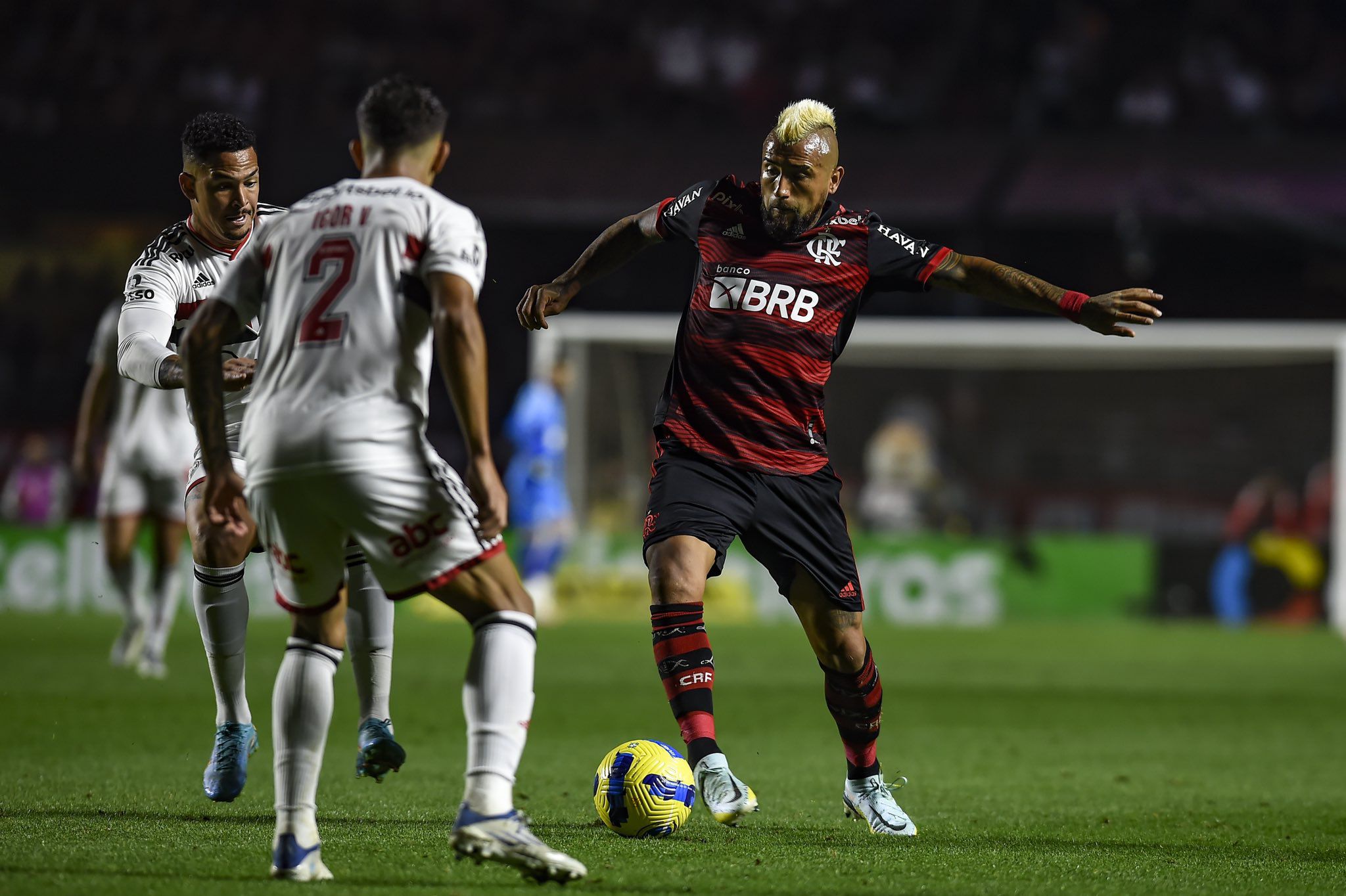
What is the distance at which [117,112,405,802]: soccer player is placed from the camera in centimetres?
529

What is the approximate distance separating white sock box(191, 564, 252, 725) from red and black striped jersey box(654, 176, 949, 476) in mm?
1582

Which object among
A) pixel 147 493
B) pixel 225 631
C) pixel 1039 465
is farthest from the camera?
pixel 1039 465

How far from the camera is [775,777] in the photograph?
683 centimetres

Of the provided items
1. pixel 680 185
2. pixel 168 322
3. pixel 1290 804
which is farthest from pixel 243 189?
pixel 680 185

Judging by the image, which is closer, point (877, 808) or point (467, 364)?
point (467, 364)

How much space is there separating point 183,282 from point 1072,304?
301 cm

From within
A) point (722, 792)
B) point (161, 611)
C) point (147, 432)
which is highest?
point (147, 432)

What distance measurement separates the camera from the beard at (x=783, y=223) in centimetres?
534

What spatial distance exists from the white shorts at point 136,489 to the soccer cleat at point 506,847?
7.67 metres

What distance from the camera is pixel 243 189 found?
5508 millimetres

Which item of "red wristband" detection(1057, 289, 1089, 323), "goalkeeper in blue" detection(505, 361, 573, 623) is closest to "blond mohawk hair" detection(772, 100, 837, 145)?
"red wristband" detection(1057, 289, 1089, 323)

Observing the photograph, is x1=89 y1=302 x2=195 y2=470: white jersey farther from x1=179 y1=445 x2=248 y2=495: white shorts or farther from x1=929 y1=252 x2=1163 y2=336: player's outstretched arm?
x1=929 y1=252 x2=1163 y2=336: player's outstretched arm

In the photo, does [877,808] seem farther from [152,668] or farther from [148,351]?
[152,668]

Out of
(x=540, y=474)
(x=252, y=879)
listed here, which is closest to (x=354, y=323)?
(x=252, y=879)
